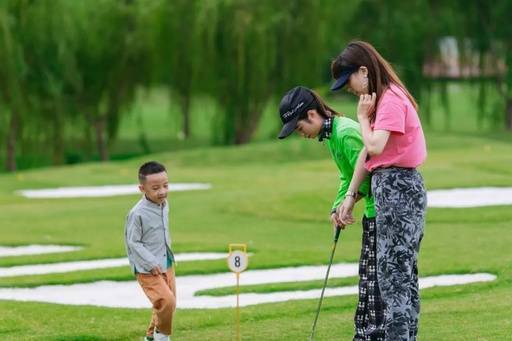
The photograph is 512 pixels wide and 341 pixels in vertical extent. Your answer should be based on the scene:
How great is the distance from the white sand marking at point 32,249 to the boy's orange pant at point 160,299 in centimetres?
750

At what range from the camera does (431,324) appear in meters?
10.1

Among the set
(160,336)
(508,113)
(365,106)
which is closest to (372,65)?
(365,106)

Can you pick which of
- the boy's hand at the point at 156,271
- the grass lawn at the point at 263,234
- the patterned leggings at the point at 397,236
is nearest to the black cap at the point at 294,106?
the patterned leggings at the point at 397,236

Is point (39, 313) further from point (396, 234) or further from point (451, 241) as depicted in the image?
point (451, 241)

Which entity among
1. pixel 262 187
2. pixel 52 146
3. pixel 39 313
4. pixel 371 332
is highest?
pixel 371 332

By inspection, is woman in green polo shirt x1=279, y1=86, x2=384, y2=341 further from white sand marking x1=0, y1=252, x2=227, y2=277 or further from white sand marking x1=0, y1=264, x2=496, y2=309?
white sand marking x1=0, y1=252, x2=227, y2=277

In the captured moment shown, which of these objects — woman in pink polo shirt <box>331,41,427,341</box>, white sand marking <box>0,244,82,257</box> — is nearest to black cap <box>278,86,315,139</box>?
woman in pink polo shirt <box>331,41,427,341</box>

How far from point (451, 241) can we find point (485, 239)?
41 cm

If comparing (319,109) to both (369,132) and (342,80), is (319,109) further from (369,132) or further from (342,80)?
(369,132)

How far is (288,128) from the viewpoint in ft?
26.9

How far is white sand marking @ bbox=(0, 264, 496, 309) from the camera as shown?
12211mm

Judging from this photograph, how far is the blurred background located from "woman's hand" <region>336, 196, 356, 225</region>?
27.0m

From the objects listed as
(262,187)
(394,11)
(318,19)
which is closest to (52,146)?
(318,19)

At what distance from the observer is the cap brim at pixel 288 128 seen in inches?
321
